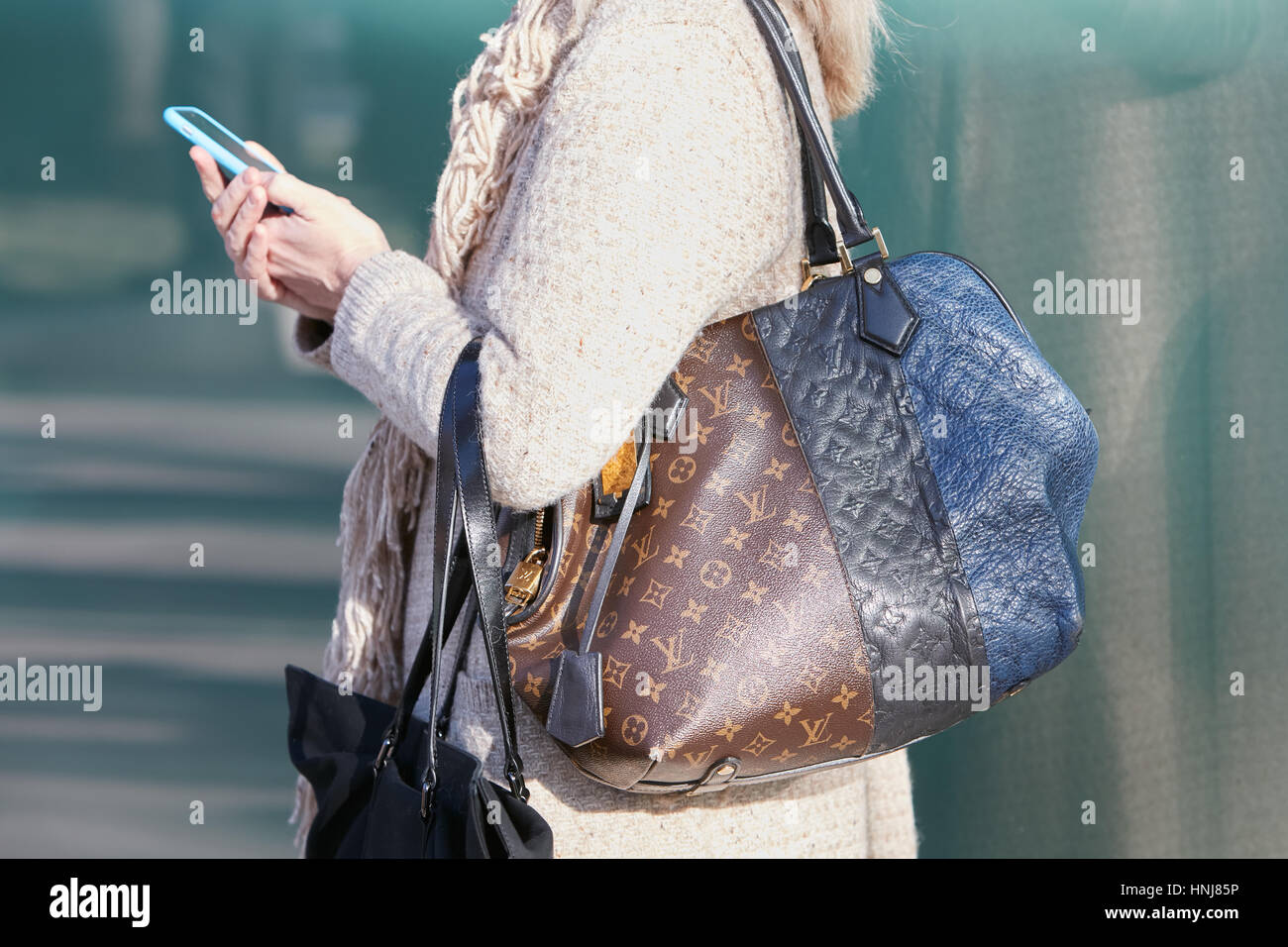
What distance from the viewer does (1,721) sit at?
1.86m

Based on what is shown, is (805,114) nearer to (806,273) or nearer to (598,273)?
(806,273)

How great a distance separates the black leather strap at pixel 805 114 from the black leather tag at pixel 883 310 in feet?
0.16

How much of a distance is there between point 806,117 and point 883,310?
17 centimetres

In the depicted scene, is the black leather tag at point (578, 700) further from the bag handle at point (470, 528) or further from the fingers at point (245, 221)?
the fingers at point (245, 221)

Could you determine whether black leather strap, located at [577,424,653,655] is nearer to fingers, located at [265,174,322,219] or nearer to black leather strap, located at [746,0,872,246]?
black leather strap, located at [746,0,872,246]

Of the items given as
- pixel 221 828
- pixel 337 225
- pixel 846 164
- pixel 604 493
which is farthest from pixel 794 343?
pixel 221 828

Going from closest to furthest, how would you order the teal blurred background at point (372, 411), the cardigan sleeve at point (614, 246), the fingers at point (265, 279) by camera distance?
1. the cardigan sleeve at point (614, 246)
2. the fingers at point (265, 279)
3. the teal blurred background at point (372, 411)

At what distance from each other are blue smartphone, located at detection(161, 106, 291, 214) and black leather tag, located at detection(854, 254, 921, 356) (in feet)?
1.71

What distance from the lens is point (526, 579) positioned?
817 mm

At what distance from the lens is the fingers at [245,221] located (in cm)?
95

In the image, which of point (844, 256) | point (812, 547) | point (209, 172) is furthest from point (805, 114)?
point (209, 172)

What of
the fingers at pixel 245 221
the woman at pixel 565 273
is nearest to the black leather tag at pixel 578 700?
the woman at pixel 565 273
